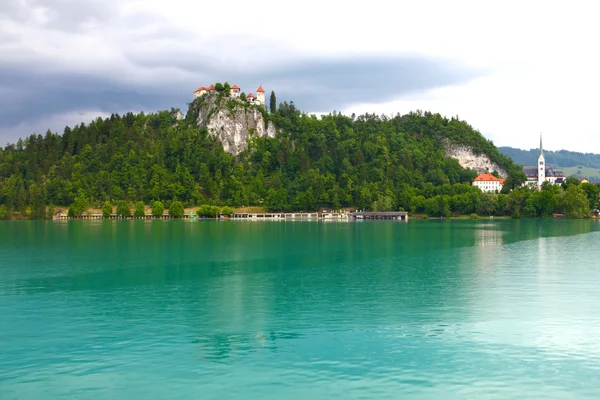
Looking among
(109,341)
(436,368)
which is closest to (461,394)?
(436,368)

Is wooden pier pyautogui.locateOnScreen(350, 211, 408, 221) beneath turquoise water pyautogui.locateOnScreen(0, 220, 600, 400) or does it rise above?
above

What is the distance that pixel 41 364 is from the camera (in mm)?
23031

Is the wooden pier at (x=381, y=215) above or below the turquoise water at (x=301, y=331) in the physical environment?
above

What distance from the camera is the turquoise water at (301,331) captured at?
2077 centimetres

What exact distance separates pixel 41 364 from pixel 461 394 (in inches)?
608

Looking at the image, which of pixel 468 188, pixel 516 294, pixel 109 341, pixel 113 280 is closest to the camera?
pixel 109 341

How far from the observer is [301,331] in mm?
28016

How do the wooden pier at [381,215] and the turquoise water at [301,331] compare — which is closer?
the turquoise water at [301,331]

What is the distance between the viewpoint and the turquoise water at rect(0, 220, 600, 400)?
20.8 metres

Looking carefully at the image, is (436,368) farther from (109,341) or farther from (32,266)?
A: (32,266)

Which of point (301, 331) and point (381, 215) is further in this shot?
point (381, 215)

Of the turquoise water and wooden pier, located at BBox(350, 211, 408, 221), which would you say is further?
wooden pier, located at BBox(350, 211, 408, 221)

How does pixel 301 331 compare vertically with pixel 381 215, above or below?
below

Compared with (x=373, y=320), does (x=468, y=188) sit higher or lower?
higher
